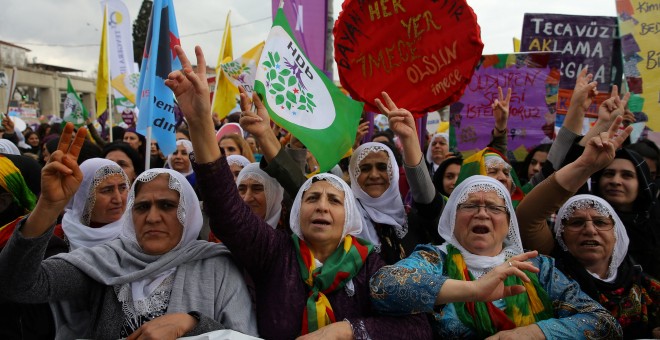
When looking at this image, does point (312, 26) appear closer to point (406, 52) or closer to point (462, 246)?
point (406, 52)

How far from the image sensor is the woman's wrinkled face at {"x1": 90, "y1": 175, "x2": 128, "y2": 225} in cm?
281

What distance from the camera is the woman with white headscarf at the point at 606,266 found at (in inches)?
94.9

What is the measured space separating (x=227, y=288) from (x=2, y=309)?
Answer: 99cm

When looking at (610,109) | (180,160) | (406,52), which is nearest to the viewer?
(406,52)

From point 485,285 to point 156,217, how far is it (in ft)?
4.63

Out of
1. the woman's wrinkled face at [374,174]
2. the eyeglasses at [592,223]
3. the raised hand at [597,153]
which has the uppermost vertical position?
the raised hand at [597,153]

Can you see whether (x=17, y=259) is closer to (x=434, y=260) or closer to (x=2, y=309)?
(x=2, y=309)

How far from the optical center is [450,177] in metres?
3.93

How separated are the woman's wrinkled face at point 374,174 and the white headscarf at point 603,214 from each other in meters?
1.05

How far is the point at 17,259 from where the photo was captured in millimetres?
1802

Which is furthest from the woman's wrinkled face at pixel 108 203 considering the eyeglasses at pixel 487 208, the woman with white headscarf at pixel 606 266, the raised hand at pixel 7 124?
the raised hand at pixel 7 124

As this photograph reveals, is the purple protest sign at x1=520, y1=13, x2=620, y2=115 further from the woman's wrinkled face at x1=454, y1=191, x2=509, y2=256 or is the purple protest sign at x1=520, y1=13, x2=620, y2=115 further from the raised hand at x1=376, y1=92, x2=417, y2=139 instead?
the woman's wrinkled face at x1=454, y1=191, x2=509, y2=256

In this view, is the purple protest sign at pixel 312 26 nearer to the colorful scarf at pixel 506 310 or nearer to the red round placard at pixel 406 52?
the red round placard at pixel 406 52

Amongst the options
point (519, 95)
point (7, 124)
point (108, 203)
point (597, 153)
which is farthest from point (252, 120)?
point (7, 124)
